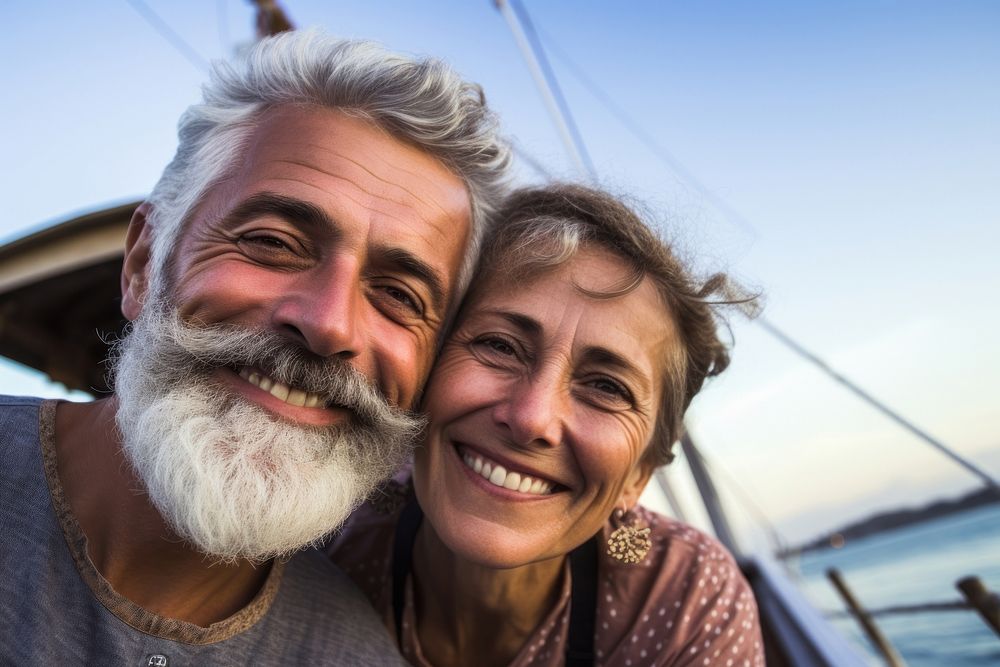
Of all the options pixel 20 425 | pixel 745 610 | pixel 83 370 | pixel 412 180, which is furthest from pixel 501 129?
pixel 83 370

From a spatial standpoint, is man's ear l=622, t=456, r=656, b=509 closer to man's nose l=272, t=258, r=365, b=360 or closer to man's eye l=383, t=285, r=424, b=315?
man's eye l=383, t=285, r=424, b=315

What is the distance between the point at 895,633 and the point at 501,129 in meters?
33.1

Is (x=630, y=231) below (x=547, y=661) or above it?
above

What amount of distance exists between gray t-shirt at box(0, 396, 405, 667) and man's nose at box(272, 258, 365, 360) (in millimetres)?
588

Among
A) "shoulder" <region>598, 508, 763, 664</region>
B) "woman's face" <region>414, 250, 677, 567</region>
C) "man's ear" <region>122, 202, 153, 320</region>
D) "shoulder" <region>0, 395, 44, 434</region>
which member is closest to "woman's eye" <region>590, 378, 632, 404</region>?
"woman's face" <region>414, 250, 677, 567</region>

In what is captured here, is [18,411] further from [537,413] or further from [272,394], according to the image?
[537,413]

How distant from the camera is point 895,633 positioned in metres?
27.7

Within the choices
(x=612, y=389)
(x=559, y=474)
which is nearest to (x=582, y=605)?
(x=559, y=474)

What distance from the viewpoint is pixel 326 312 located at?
1398 mm

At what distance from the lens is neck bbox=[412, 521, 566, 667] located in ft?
6.43

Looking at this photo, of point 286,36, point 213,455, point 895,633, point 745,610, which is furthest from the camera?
point 895,633

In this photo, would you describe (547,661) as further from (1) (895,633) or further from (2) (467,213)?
(1) (895,633)

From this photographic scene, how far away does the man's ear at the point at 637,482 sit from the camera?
1991 mm

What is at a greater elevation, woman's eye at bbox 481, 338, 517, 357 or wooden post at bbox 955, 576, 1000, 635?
woman's eye at bbox 481, 338, 517, 357
